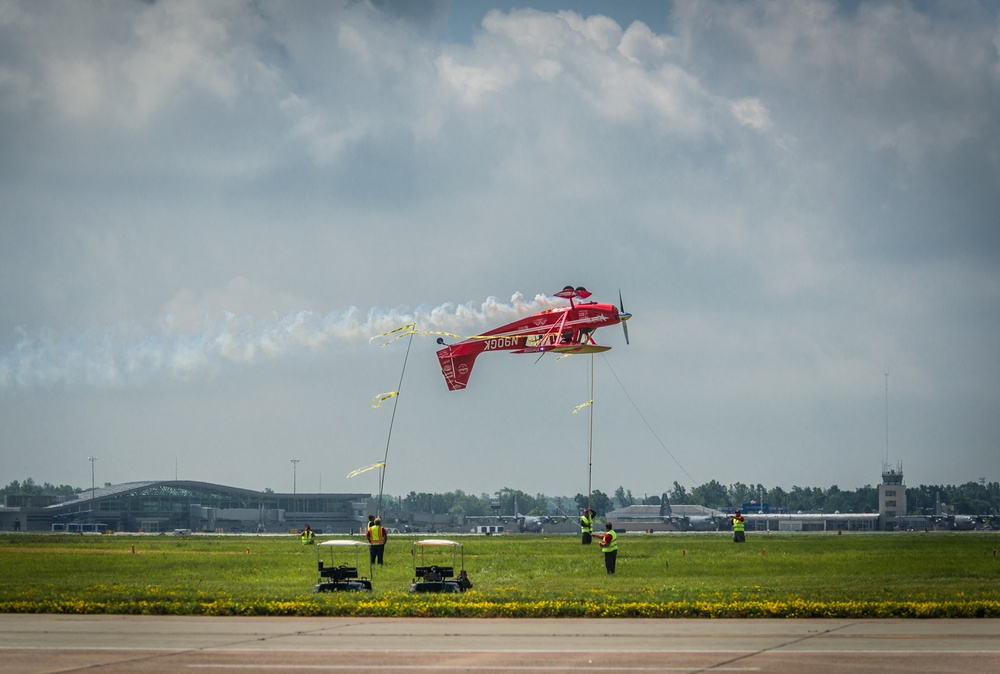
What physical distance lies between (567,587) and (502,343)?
2374 centimetres

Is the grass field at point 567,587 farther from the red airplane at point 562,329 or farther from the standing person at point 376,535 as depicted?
the red airplane at point 562,329

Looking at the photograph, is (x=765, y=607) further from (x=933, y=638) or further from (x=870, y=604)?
(x=933, y=638)

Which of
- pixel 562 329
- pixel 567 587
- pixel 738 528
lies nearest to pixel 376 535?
pixel 567 587

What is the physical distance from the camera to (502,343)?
58.4m

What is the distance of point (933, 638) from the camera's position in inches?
926

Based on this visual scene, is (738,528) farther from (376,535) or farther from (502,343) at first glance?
(376,535)

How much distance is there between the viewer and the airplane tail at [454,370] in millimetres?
60156

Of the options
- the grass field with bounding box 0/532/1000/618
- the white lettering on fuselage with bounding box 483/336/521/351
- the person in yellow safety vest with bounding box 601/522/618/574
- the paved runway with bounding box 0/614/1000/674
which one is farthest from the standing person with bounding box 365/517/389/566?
the white lettering on fuselage with bounding box 483/336/521/351

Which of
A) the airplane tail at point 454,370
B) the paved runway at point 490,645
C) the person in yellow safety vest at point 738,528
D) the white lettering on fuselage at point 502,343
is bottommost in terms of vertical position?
the person in yellow safety vest at point 738,528

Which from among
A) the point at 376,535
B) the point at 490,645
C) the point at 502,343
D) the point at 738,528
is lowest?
the point at 738,528

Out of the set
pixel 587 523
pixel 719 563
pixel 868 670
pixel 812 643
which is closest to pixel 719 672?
pixel 868 670

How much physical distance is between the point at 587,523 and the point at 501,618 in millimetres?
25986

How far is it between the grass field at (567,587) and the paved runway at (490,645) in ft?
4.08

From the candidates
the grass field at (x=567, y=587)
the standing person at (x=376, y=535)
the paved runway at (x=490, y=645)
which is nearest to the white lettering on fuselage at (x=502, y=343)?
the grass field at (x=567, y=587)
